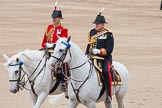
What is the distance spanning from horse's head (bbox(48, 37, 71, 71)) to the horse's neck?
253mm

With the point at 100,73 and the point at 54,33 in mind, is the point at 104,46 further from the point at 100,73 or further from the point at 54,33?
the point at 54,33

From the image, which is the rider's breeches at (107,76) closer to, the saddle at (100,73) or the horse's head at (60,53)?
the saddle at (100,73)

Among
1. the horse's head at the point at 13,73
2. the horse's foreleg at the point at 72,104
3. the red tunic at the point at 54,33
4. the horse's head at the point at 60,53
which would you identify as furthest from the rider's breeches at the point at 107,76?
the horse's head at the point at 13,73

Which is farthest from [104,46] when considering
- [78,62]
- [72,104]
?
[72,104]

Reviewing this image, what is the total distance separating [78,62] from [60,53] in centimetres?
63

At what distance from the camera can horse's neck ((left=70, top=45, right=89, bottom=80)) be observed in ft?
35.1

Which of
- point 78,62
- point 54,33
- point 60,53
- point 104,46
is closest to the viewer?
point 60,53

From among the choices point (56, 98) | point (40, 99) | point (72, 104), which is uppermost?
point (72, 104)

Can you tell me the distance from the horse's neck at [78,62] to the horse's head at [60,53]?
0.25m

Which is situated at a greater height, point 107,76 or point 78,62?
point 78,62

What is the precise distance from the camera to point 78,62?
10773 mm

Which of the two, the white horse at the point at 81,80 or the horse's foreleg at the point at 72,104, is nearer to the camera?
the white horse at the point at 81,80

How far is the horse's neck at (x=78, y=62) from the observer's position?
10.7 metres

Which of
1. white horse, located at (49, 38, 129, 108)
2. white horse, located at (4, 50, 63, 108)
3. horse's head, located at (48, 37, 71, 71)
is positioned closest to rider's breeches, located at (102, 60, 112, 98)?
white horse, located at (49, 38, 129, 108)
